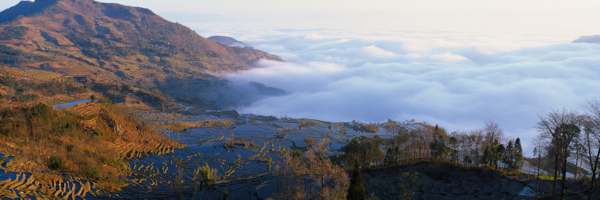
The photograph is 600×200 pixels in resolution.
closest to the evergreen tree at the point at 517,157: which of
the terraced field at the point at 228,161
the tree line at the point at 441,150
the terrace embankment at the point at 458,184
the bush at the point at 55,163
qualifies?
the tree line at the point at 441,150

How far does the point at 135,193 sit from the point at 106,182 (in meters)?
3.23

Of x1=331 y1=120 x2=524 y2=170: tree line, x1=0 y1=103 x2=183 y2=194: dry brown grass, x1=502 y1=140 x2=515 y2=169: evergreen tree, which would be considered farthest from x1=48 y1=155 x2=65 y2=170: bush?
x1=502 y1=140 x2=515 y2=169: evergreen tree

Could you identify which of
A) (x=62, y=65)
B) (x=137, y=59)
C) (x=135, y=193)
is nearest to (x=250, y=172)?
(x=135, y=193)

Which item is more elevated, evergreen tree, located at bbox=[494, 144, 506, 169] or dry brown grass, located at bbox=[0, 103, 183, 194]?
evergreen tree, located at bbox=[494, 144, 506, 169]

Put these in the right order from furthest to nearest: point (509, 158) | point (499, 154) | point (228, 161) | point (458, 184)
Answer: point (228, 161) < point (509, 158) < point (499, 154) < point (458, 184)

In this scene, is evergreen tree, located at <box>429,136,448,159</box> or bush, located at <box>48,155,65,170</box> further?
evergreen tree, located at <box>429,136,448,159</box>

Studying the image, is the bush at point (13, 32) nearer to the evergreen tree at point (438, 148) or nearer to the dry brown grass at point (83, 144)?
the dry brown grass at point (83, 144)

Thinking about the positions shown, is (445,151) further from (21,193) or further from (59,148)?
(59,148)

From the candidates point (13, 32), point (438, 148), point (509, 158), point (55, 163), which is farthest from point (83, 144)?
point (13, 32)

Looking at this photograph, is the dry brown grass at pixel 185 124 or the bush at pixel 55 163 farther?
the dry brown grass at pixel 185 124

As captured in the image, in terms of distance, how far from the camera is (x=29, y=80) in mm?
99062

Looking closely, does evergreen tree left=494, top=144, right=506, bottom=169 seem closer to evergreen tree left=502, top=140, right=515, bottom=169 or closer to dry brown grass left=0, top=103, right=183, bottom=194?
evergreen tree left=502, top=140, right=515, bottom=169

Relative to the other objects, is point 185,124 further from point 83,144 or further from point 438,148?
→ point 438,148

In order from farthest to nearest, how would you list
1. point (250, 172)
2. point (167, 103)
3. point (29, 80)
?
point (167, 103) < point (29, 80) < point (250, 172)
